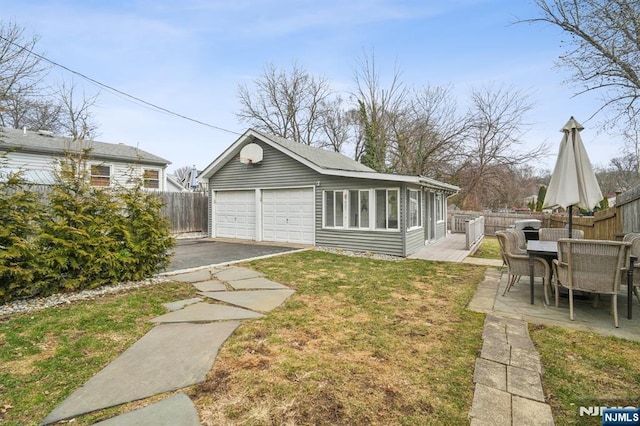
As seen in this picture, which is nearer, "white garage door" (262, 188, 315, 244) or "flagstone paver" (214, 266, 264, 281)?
"flagstone paver" (214, 266, 264, 281)

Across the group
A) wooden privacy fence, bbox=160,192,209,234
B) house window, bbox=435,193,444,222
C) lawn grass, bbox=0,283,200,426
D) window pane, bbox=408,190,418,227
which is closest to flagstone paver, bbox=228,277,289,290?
lawn grass, bbox=0,283,200,426

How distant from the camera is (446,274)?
7.13m

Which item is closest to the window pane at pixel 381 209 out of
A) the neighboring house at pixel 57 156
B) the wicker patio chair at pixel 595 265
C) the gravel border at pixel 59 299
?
the wicker patio chair at pixel 595 265

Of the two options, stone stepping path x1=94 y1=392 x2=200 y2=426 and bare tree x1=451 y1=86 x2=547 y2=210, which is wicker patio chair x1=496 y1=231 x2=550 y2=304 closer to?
stone stepping path x1=94 y1=392 x2=200 y2=426

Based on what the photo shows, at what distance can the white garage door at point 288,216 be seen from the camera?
37.4 ft

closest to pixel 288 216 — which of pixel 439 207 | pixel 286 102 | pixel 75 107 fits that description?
pixel 439 207

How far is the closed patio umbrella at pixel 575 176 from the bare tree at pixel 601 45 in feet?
16.2

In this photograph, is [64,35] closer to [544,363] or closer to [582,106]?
[544,363]

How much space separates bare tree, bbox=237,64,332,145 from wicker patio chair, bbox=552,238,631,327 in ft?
81.5

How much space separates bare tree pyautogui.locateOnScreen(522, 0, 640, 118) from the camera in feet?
24.5

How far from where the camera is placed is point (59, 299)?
4941mm

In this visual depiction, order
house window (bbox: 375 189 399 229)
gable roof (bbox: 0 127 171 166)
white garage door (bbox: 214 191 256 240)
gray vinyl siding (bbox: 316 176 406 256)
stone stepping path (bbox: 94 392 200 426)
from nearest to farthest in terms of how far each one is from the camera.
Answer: stone stepping path (bbox: 94 392 200 426) < gray vinyl siding (bbox: 316 176 406 256) < house window (bbox: 375 189 399 229) < white garage door (bbox: 214 191 256 240) < gable roof (bbox: 0 127 171 166)

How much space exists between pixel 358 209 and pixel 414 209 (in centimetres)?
207

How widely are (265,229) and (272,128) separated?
54.0ft
